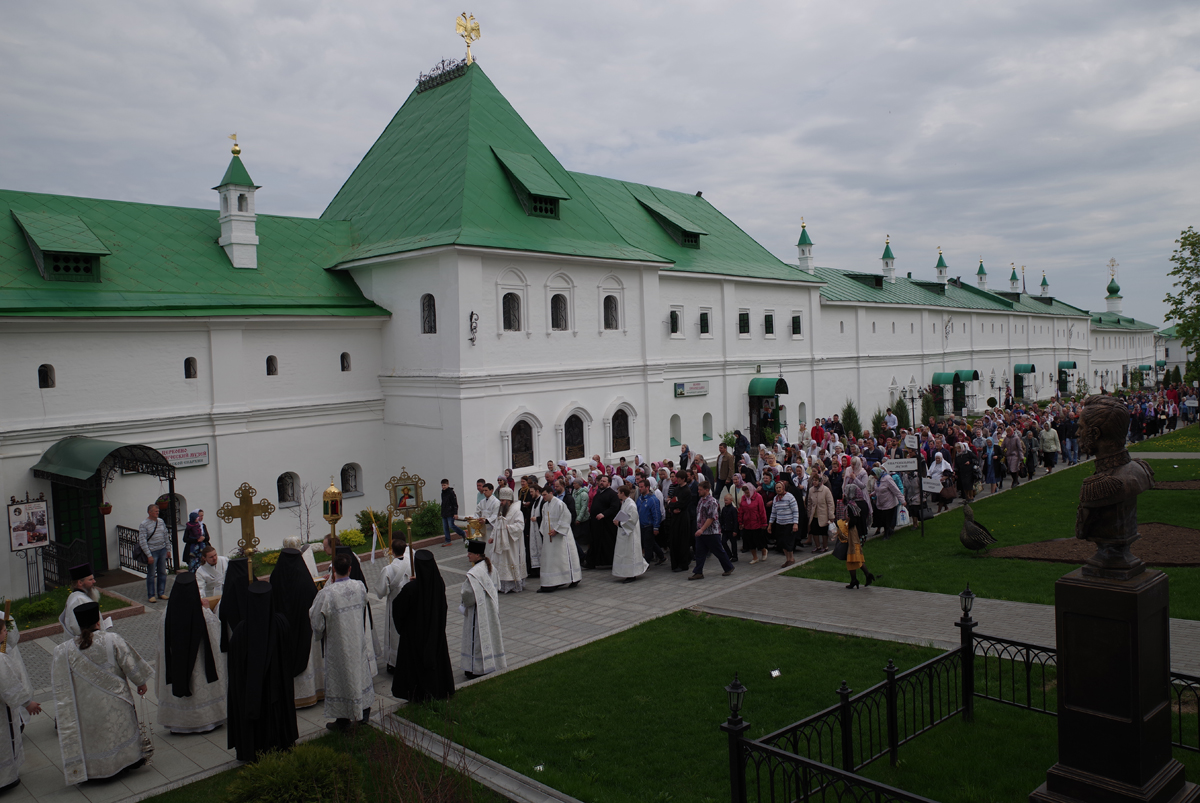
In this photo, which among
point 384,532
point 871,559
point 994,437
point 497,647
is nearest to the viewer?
point 497,647

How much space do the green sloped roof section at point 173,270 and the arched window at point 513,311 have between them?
385 centimetres

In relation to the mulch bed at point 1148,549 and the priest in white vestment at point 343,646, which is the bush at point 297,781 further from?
the mulch bed at point 1148,549

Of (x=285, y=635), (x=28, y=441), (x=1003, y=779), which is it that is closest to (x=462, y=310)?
(x=28, y=441)

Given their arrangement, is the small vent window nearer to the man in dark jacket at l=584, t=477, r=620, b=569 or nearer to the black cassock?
the man in dark jacket at l=584, t=477, r=620, b=569

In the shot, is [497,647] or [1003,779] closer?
[1003,779]

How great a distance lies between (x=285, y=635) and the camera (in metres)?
8.09

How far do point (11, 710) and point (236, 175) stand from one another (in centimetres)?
1813

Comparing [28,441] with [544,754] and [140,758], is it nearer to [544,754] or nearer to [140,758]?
[140,758]

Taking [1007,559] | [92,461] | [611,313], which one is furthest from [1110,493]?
[611,313]

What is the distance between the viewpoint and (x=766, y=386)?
32.9 meters

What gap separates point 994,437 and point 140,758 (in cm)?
2246

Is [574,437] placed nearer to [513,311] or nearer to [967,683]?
[513,311]

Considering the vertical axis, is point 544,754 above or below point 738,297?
below

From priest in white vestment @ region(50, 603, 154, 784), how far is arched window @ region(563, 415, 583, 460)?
671 inches
